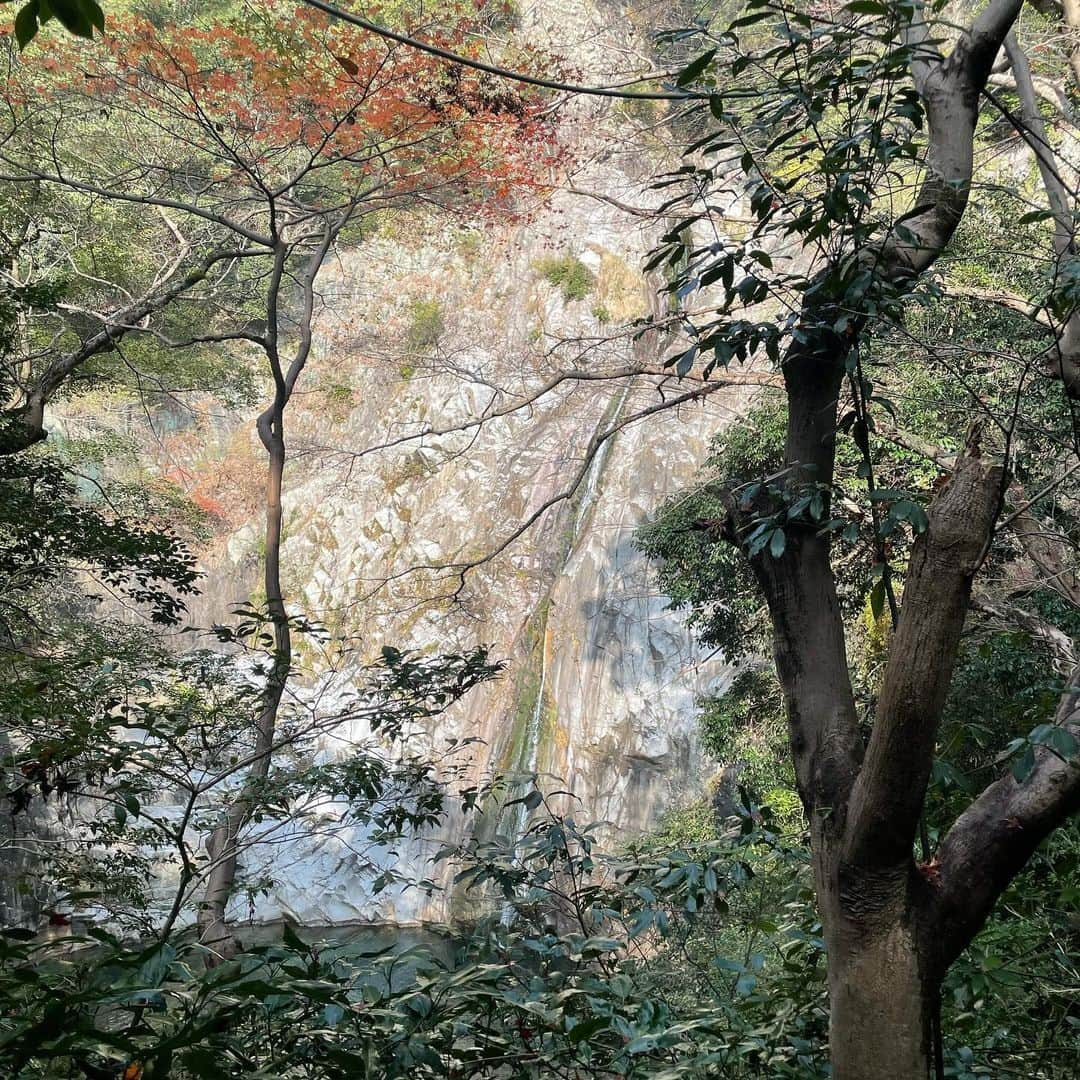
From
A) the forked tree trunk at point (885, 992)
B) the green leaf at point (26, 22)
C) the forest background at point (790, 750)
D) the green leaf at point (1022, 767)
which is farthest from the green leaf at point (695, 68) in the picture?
the forked tree trunk at point (885, 992)

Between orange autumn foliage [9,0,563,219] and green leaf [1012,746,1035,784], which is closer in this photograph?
green leaf [1012,746,1035,784]

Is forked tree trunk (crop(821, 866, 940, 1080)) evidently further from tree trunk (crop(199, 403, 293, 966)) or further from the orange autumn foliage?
the orange autumn foliage

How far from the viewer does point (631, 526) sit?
11695 mm

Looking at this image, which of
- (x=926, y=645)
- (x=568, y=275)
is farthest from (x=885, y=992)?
(x=568, y=275)

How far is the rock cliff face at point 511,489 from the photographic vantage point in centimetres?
1068

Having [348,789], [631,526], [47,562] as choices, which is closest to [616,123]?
[631,526]

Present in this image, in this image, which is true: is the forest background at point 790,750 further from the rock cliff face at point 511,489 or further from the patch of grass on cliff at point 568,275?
the patch of grass on cliff at point 568,275

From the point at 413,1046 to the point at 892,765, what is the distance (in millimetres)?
973

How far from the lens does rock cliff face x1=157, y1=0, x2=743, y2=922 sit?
10680 mm

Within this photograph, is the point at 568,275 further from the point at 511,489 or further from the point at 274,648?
the point at 274,648

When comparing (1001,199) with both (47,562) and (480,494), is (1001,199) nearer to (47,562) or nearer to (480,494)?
(47,562)

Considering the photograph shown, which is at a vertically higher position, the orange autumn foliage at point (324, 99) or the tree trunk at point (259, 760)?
the orange autumn foliage at point (324, 99)

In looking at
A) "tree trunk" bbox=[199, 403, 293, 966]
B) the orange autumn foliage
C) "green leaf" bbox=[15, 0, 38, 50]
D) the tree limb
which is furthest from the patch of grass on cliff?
"green leaf" bbox=[15, 0, 38, 50]

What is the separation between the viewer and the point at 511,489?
47.7ft
